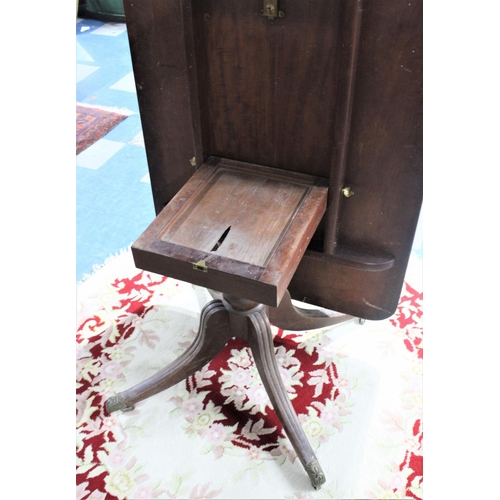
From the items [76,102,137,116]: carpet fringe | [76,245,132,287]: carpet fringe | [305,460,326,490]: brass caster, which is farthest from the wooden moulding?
[76,102,137,116]: carpet fringe

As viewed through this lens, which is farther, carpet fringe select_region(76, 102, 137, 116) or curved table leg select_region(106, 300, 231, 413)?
carpet fringe select_region(76, 102, 137, 116)

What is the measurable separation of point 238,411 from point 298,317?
32cm

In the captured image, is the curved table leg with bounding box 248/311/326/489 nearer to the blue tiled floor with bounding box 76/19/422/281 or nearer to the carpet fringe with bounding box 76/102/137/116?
the blue tiled floor with bounding box 76/19/422/281

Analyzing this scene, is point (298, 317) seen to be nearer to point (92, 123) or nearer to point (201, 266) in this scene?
point (201, 266)

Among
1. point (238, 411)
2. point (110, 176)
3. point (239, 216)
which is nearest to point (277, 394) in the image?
point (238, 411)

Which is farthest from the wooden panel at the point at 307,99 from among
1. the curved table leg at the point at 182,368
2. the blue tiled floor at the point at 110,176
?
the blue tiled floor at the point at 110,176

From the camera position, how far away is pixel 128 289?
5.94ft

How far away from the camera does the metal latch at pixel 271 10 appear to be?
952mm

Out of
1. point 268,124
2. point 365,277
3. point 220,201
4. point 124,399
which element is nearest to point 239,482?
point 124,399

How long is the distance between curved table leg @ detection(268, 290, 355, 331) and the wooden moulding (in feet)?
1.34

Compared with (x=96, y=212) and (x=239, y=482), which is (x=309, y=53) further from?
(x=96, y=212)

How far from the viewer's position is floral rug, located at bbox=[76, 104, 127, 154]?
265cm

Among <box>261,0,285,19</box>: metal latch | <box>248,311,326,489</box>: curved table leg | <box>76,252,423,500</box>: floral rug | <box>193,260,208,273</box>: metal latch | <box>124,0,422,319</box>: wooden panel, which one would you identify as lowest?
<box>76,252,423,500</box>: floral rug

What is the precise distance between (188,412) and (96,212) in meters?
1.12
